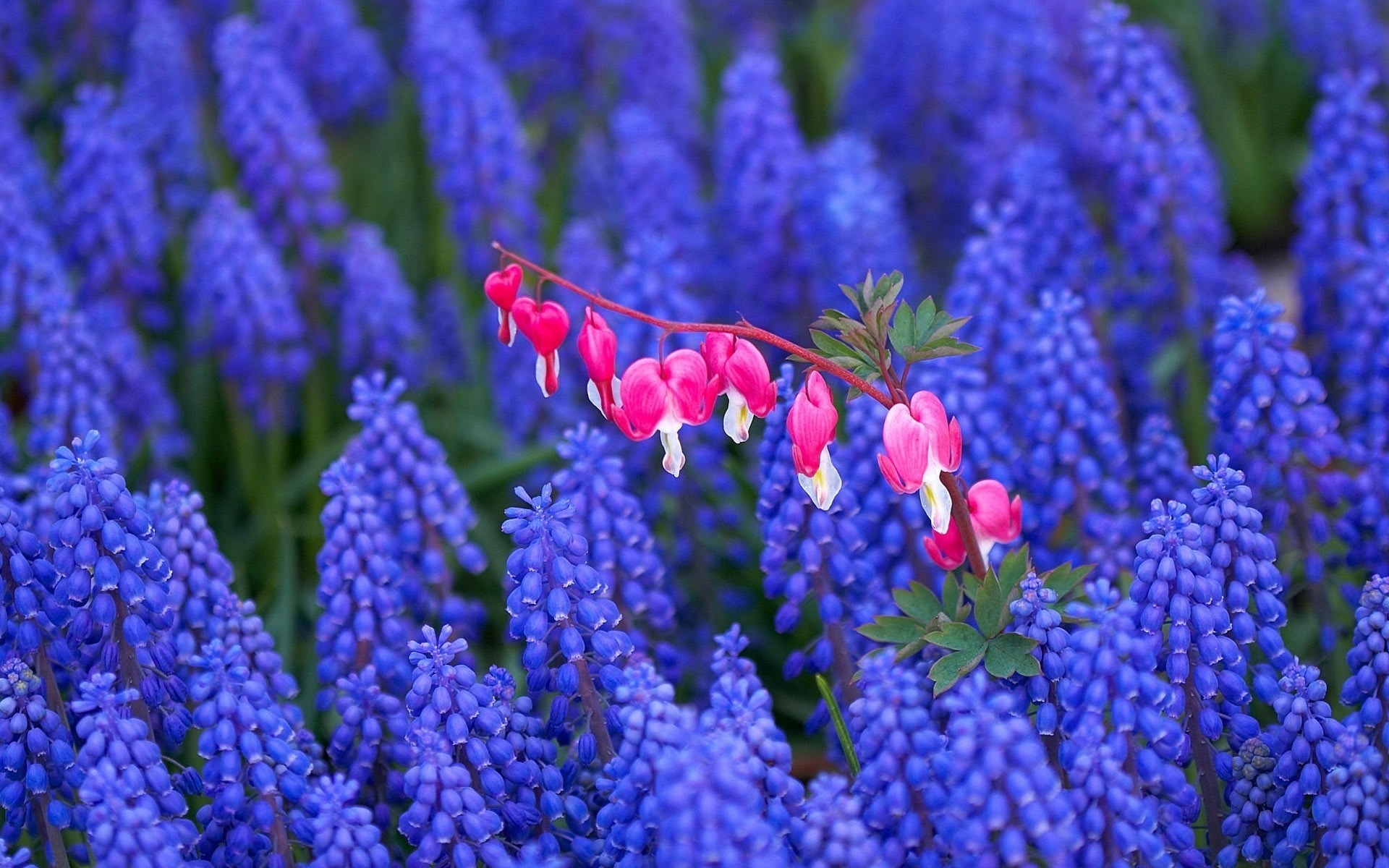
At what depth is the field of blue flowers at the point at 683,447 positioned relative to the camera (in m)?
2.86

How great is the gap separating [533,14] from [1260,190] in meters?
4.33

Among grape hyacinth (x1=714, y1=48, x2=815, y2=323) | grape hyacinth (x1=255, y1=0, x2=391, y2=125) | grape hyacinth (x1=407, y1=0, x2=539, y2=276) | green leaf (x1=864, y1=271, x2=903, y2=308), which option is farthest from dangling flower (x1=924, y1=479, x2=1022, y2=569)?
grape hyacinth (x1=255, y1=0, x2=391, y2=125)

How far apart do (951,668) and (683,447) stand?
191 cm

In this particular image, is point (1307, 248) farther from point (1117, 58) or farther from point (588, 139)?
point (588, 139)

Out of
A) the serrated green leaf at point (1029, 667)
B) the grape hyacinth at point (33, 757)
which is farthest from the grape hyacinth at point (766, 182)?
the grape hyacinth at point (33, 757)

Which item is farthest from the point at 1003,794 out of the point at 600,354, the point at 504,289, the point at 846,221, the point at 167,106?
the point at 167,106

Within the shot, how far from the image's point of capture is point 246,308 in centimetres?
559

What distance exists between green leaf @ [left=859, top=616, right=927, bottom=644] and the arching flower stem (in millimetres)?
→ 199

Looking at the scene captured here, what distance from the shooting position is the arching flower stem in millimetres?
2775

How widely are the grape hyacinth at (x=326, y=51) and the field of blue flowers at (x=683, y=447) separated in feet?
0.09

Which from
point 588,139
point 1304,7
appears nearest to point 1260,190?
point 1304,7

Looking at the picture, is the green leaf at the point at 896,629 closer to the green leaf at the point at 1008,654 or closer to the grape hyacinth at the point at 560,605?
the green leaf at the point at 1008,654

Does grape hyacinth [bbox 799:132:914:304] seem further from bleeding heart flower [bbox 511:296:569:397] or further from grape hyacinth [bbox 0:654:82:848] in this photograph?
grape hyacinth [bbox 0:654:82:848]

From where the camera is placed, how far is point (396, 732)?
10.9ft
